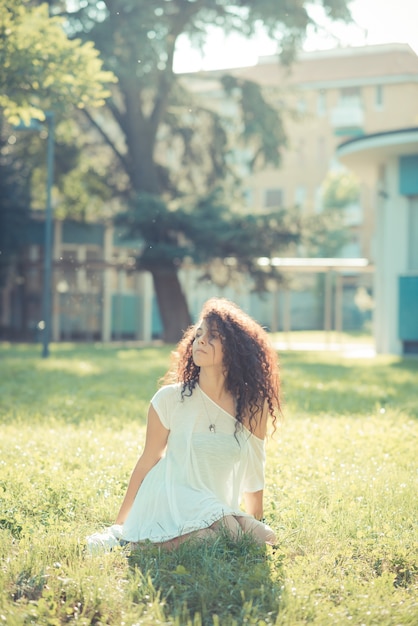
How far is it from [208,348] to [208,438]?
473 mm

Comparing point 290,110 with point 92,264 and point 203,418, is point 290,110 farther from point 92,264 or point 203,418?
point 203,418

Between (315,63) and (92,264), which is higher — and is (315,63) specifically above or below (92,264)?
above

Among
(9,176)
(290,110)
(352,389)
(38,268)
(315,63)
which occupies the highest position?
(315,63)

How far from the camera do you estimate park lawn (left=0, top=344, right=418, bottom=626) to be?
404 cm

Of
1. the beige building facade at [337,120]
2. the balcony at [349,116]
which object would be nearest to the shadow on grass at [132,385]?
the beige building facade at [337,120]

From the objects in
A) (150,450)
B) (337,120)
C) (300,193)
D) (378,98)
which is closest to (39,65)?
(150,450)

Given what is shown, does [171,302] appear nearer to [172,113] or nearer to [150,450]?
[172,113]

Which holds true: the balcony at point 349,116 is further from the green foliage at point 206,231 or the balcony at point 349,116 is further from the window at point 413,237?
the window at point 413,237

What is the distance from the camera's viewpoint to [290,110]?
25828mm

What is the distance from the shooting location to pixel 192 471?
5027 mm

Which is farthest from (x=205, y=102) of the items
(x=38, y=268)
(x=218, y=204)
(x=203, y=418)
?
(x=203, y=418)

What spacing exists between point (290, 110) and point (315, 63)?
3482cm

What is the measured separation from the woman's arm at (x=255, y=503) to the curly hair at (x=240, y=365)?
409 mm

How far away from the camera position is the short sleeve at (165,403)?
511 cm
